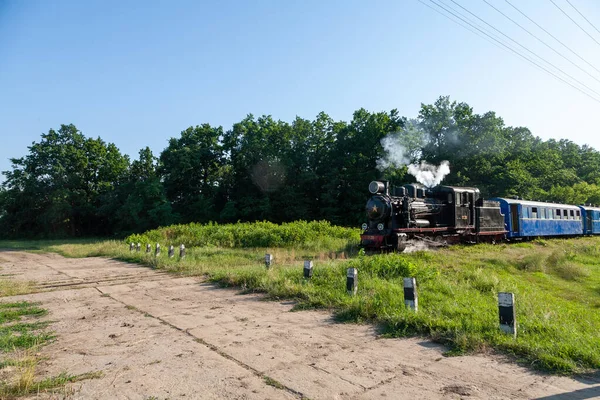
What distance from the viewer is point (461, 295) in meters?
7.99

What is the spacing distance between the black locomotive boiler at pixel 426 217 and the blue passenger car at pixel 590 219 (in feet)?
48.3

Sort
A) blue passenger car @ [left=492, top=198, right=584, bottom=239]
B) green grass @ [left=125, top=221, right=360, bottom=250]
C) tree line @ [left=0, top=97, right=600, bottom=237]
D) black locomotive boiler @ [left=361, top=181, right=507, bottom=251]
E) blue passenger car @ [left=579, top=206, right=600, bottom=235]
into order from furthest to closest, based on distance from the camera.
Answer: tree line @ [left=0, top=97, right=600, bottom=237], blue passenger car @ [left=579, top=206, right=600, bottom=235], blue passenger car @ [left=492, top=198, right=584, bottom=239], green grass @ [left=125, top=221, right=360, bottom=250], black locomotive boiler @ [left=361, top=181, right=507, bottom=251]

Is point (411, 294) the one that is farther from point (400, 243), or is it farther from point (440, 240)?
point (440, 240)

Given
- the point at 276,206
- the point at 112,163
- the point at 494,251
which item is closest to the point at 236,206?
the point at 276,206

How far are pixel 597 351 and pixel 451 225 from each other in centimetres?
1432

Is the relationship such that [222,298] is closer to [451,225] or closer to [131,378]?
[131,378]

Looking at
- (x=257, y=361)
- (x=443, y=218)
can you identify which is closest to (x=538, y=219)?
(x=443, y=218)

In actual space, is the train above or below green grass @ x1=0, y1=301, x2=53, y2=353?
above

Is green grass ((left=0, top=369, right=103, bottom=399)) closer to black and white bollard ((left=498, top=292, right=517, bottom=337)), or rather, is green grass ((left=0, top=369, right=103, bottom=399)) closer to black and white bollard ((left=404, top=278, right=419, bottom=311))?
black and white bollard ((left=404, top=278, right=419, bottom=311))

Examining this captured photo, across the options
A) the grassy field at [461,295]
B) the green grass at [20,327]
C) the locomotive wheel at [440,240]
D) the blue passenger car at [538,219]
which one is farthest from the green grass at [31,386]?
the blue passenger car at [538,219]

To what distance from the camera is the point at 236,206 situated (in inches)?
1772

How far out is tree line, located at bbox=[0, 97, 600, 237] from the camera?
41.7m

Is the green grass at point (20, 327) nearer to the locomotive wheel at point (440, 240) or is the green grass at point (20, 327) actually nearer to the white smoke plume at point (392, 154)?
the locomotive wheel at point (440, 240)

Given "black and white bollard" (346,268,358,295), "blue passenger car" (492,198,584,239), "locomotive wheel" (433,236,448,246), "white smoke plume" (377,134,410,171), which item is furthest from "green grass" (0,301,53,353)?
"white smoke plume" (377,134,410,171)
